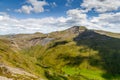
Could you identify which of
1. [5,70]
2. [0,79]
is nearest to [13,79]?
[0,79]

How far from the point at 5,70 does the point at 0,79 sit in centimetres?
4098

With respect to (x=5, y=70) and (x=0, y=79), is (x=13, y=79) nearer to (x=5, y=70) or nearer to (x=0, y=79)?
(x=0, y=79)

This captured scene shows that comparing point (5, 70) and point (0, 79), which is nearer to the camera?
A: point (0, 79)

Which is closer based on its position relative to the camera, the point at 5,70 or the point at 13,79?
the point at 13,79

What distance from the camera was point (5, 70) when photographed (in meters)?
176

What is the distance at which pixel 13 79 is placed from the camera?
142875 millimetres

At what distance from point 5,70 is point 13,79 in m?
36.4

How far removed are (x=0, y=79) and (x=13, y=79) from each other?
9.62m
